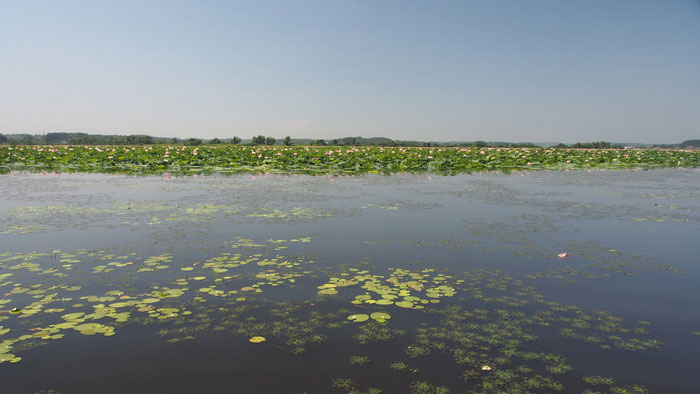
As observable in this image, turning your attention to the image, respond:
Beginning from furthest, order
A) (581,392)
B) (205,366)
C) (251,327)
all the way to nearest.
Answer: (251,327) < (205,366) < (581,392)

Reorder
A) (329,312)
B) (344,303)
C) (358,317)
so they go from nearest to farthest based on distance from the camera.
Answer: (358,317) → (329,312) → (344,303)

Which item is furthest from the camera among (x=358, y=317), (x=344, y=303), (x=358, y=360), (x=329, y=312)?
(x=344, y=303)

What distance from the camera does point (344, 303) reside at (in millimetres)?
4875

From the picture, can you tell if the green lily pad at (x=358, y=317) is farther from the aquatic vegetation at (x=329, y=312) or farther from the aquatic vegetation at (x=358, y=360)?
the aquatic vegetation at (x=358, y=360)

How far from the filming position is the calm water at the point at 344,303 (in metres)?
3.40

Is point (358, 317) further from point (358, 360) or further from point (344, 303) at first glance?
point (358, 360)

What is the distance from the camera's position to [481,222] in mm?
9789

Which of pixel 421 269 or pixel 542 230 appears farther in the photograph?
pixel 542 230

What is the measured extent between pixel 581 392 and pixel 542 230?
6257 millimetres

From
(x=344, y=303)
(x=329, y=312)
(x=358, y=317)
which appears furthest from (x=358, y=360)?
(x=344, y=303)

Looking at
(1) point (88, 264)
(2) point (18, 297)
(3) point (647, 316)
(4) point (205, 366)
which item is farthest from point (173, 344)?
(3) point (647, 316)

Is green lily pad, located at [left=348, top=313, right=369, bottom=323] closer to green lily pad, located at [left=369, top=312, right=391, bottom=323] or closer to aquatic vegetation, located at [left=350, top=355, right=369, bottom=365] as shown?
green lily pad, located at [left=369, top=312, right=391, bottom=323]

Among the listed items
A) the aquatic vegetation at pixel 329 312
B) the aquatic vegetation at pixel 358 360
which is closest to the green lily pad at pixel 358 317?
the aquatic vegetation at pixel 329 312

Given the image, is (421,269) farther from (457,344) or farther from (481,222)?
(481,222)
